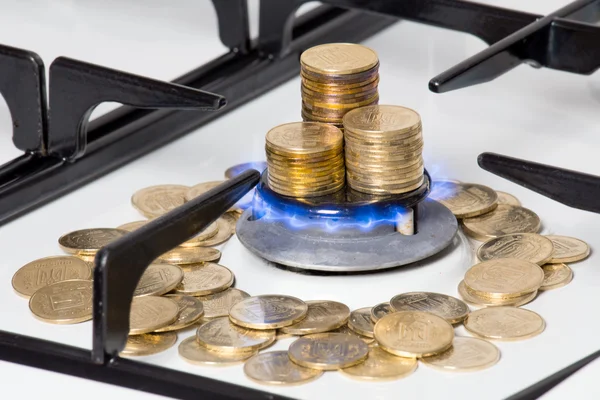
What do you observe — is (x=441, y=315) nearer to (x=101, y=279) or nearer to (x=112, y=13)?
(x=101, y=279)

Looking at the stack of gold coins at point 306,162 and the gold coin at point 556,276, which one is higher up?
the stack of gold coins at point 306,162

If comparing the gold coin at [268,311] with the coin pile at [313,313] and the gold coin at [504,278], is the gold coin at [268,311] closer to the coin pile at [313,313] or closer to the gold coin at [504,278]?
the coin pile at [313,313]

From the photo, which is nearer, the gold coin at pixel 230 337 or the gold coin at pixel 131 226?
the gold coin at pixel 230 337

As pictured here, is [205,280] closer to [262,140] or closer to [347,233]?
[347,233]

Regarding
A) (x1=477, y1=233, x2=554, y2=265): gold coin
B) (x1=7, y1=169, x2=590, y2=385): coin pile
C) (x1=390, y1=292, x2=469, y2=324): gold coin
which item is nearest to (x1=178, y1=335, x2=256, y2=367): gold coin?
(x1=7, y1=169, x2=590, y2=385): coin pile

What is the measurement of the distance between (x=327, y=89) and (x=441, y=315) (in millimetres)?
209

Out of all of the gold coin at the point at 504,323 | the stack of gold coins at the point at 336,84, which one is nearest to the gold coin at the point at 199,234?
the stack of gold coins at the point at 336,84

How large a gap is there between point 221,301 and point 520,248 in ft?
0.73

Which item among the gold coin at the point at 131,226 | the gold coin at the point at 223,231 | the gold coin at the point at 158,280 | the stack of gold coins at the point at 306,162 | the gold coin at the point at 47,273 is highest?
the stack of gold coins at the point at 306,162

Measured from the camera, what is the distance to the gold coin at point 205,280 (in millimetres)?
889

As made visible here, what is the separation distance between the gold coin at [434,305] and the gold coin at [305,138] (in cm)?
13

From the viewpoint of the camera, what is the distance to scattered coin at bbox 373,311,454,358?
2.60 ft

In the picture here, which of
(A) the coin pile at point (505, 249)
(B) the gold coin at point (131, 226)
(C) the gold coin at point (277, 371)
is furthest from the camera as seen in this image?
(B) the gold coin at point (131, 226)

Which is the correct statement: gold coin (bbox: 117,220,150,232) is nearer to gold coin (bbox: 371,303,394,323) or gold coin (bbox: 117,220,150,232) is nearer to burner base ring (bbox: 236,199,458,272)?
burner base ring (bbox: 236,199,458,272)
